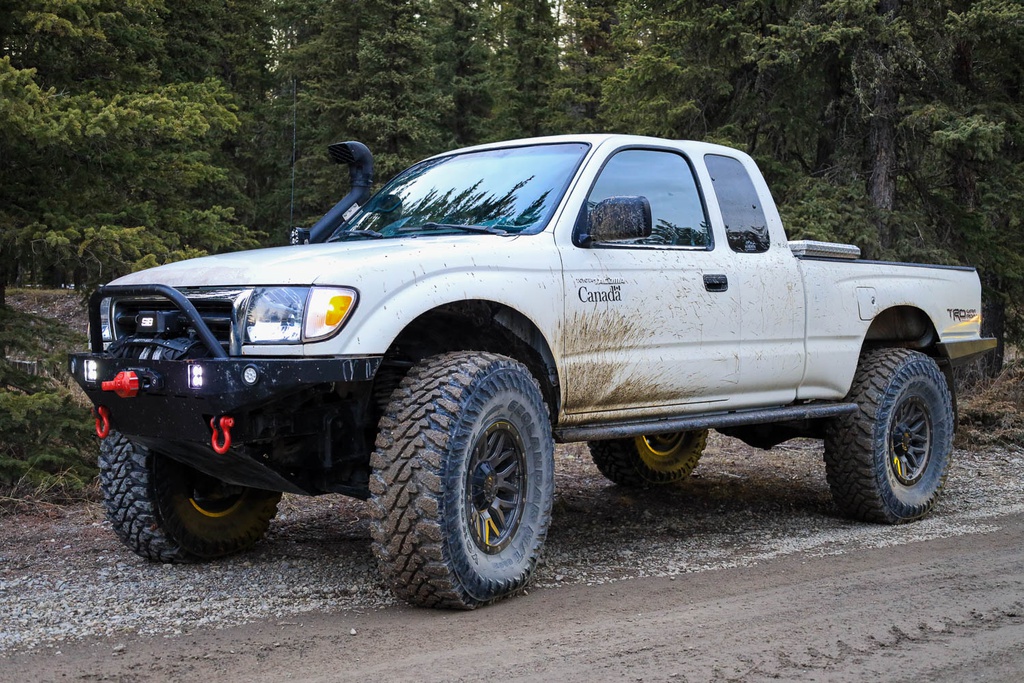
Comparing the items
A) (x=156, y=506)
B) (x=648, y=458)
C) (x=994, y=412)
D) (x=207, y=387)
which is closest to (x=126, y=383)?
(x=207, y=387)

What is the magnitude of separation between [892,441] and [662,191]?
2.43m

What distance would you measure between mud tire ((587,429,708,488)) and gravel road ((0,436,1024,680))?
0.14m

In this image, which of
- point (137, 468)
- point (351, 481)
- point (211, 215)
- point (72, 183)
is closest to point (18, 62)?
point (72, 183)

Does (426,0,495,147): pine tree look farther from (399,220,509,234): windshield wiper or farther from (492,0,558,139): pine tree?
(399,220,509,234): windshield wiper

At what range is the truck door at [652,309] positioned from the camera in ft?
16.6

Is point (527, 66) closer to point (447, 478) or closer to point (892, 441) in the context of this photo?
point (892, 441)

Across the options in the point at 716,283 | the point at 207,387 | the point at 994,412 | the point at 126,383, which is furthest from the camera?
the point at 994,412

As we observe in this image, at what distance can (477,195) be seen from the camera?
5457 millimetres

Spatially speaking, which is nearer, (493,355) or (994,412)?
(493,355)

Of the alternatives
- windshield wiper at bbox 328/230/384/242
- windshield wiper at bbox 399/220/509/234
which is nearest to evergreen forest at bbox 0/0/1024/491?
windshield wiper at bbox 328/230/384/242

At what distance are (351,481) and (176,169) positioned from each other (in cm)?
501

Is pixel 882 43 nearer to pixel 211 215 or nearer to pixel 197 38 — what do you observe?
pixel 211 215

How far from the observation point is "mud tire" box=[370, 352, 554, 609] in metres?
4.21

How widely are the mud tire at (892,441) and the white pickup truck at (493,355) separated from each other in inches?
0.7
